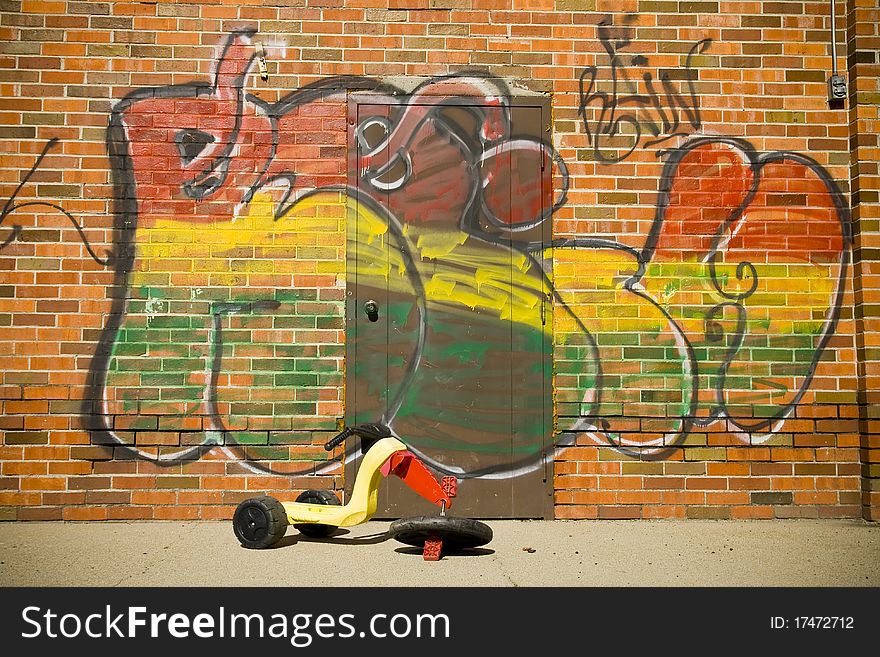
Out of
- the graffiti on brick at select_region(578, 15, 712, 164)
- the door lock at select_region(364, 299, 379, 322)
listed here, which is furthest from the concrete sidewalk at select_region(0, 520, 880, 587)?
the graffiti on brick at select_region(578, 15, 712, 164)

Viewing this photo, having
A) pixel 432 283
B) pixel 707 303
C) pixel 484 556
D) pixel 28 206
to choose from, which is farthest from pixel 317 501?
pixel 707 303

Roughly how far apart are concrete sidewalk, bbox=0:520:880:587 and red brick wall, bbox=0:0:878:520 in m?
0.37

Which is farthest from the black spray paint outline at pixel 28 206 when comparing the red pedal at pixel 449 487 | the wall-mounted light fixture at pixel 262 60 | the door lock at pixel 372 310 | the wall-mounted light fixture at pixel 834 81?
the wall-mounted light fixture at pixel 834 81

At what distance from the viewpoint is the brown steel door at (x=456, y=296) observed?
574cm

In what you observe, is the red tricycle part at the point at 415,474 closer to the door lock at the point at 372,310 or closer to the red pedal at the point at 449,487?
the red pedal at the point at 449,487

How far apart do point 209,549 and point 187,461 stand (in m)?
1.05

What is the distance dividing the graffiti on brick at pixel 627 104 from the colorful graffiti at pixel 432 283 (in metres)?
0.07

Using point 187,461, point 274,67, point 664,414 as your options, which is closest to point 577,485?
point 664,414

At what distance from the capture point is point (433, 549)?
4.55m

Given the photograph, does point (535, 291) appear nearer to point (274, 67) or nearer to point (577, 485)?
point (577, 485)

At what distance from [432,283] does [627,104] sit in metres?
1.89

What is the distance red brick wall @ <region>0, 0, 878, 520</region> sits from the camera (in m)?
5.65

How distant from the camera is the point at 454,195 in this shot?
5844mm

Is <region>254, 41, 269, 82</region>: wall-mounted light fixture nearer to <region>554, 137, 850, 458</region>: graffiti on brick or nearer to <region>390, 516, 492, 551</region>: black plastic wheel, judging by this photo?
<region>554, 137, 850, 458</region>: graffiti on brick
